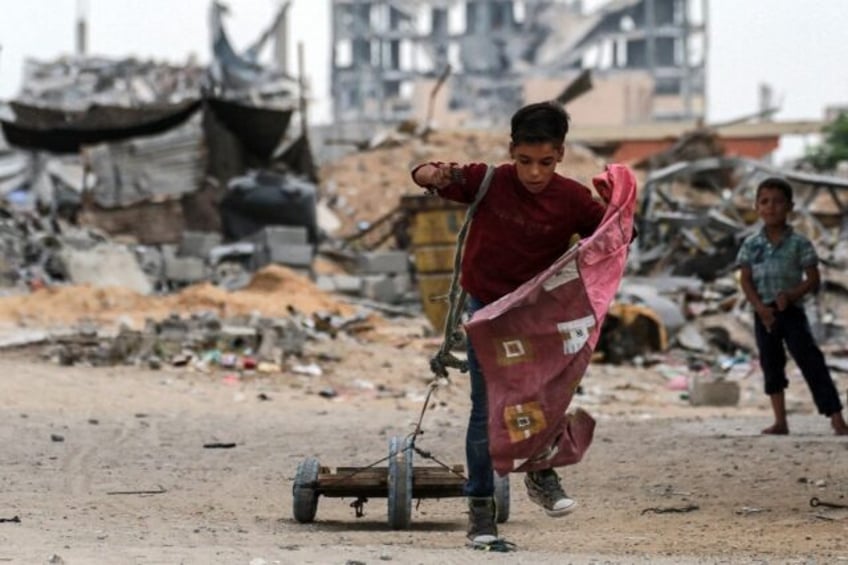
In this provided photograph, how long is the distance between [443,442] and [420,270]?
27.7 feet

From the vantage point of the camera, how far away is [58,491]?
7.29 meters

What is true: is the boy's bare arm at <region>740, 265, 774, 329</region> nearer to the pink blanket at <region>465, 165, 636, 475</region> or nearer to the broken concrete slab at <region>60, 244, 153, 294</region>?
the pink blanket at <region>465, 165, 636, 475</region>

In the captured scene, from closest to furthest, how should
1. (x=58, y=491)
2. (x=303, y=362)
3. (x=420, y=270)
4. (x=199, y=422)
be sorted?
(x=58, y=491)
(x=199, y=422)
(x=303, y=362)
(x=420, y=270)

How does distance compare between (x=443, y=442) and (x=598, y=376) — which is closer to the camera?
(x=443, y=442)

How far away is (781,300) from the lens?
931 cm

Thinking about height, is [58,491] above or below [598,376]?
above

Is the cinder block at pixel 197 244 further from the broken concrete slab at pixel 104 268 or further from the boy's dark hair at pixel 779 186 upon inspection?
the boy's dark hair at pixel 779 186

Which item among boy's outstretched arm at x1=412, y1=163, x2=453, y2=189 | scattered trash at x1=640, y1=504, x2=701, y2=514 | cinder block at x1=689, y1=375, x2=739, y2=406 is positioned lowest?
cinder block at x1=689, y1=375, x2=739, y2=406

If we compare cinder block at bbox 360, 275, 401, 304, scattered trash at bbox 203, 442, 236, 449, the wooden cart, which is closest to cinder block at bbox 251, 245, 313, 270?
cinder block at bbox 360, 275, 401, 304

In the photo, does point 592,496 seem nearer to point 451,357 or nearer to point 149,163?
point 451,357

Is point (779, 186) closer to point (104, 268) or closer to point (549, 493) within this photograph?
point (549, 493)

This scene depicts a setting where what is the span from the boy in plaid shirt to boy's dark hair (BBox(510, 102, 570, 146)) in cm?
411

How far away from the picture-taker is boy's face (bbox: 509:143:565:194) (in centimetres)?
530

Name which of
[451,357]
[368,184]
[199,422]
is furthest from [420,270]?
[368,184]
